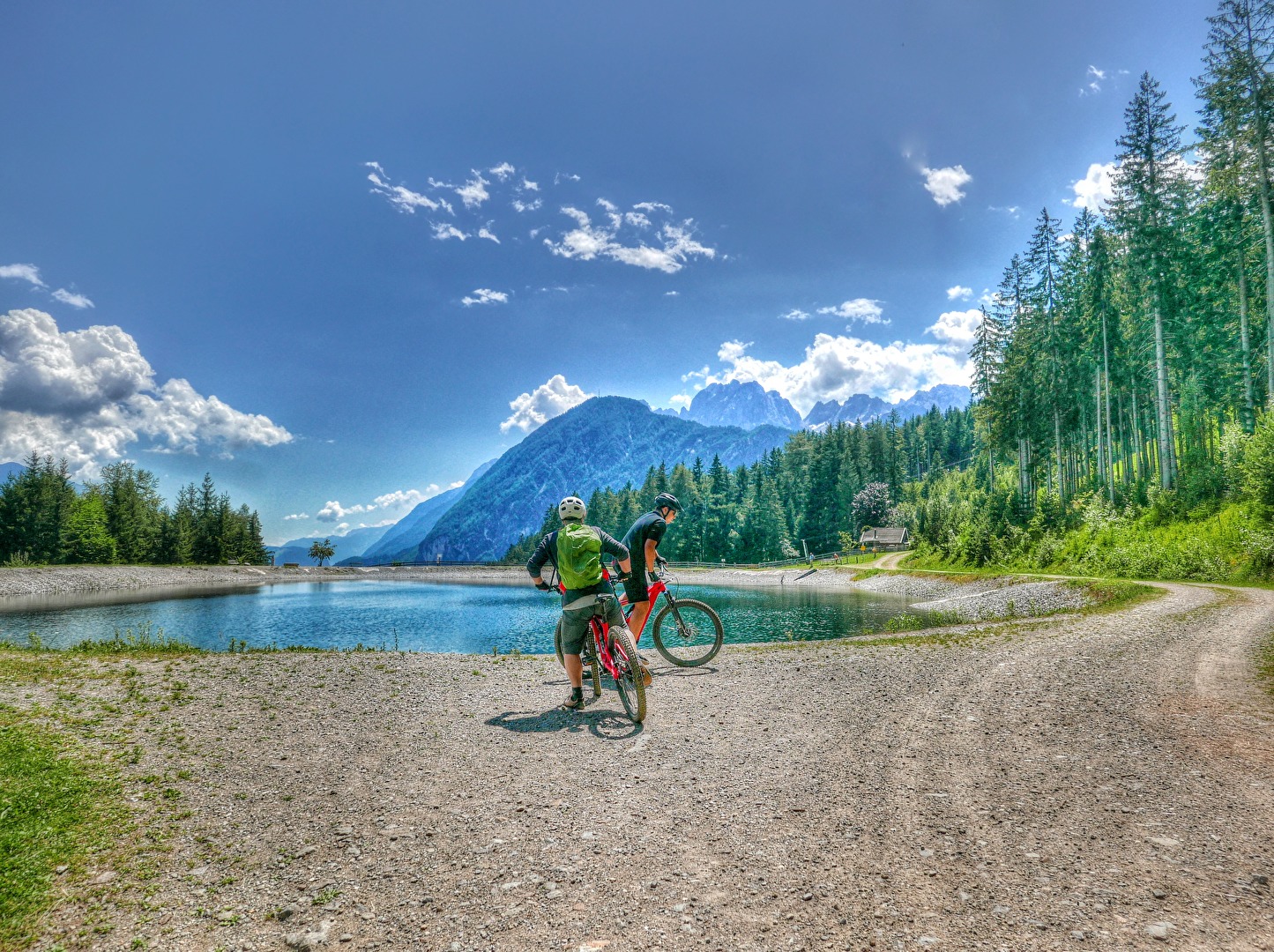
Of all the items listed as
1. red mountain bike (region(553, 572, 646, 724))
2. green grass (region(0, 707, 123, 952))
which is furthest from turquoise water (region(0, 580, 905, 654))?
green grass (region(0, 707, 123, 952))

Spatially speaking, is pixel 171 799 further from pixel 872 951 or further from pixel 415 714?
pixel 872 951

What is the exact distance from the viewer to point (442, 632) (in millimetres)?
30469

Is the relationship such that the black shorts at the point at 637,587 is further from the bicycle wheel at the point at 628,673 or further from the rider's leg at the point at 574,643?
the bicycle wheel at the point at 628,673

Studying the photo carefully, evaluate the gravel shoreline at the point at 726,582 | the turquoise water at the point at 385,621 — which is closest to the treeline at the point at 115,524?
the gravel shoreline at the point at 726,582

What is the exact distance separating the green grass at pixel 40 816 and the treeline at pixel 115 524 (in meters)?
107

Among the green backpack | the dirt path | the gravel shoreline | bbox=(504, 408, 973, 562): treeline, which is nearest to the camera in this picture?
the dirt path

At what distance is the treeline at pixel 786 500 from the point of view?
359 feet

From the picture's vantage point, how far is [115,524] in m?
97.2

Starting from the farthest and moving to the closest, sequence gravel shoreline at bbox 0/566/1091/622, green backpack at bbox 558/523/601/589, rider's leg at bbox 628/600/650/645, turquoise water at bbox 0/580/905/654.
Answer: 1. gravel shoreline at bbox 0/566/1091/622
2. turquoise water at bbox 0/580/905/654
3. rider's leg at bbox 628/600/650/645
4. green backpack at bbox 558/523/601/589

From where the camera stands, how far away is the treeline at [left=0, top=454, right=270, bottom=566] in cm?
8575

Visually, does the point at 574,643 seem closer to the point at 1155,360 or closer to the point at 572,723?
the point at 572,723

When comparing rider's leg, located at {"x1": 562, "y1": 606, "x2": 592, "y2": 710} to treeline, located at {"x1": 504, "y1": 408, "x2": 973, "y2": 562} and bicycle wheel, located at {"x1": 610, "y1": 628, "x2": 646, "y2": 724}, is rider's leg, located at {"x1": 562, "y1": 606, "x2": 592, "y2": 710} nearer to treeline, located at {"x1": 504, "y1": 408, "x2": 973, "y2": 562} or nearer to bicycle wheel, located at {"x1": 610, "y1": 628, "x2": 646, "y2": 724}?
bicycle wheel, located at {"x1": 610, "y1": 628, "x2": 646, "y2": 724}

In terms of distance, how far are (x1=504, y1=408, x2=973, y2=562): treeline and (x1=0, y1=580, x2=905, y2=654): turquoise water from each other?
197ft

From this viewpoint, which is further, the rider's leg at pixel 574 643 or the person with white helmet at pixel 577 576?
the rider's leg at pixel 574 643
